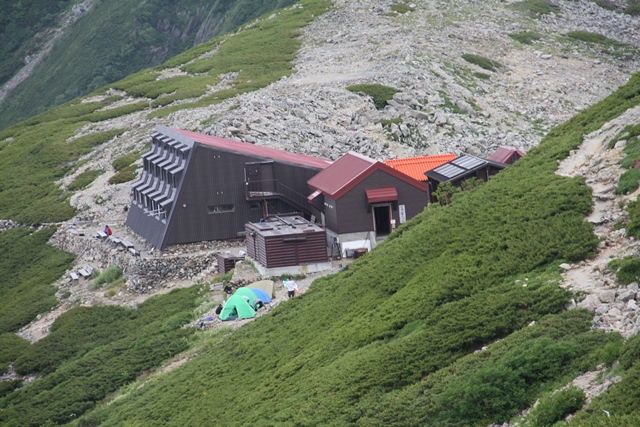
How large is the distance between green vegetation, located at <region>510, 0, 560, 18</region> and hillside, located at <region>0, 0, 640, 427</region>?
20.7 m

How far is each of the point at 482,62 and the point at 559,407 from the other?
79401 mm

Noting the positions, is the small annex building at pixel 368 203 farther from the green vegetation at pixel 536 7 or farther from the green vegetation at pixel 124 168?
the green vegetation at pixel 536 7

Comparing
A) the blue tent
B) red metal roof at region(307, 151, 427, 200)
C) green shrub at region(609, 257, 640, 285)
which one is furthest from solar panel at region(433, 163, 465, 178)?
green shrub at region(609, 257, 640, 285)

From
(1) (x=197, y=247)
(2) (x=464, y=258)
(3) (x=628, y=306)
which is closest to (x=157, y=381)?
(2) (x=464, y=258)

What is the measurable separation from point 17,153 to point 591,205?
272ft

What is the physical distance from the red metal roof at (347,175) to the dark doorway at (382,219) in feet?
6.81

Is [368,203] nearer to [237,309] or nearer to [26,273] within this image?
[237,309]

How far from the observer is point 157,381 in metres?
36.1

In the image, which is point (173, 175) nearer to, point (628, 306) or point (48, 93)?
point (628, 306)

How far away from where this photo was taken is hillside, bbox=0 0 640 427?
66.6ft

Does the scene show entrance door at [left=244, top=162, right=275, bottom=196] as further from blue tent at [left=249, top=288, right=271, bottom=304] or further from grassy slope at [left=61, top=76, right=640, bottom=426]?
grassy slope at [left=61, top=76, right=640, bottom=426]

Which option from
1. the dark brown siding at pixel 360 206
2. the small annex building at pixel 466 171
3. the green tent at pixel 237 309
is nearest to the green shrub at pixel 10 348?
the green tent at pixel 237 309

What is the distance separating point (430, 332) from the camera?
23516 millimetres

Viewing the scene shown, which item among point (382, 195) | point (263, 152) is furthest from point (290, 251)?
point (263, 152)
